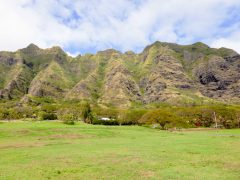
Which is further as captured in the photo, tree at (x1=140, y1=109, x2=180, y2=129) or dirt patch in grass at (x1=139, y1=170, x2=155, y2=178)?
tree at (x1=140, y1=109, x2=180, y2=129)

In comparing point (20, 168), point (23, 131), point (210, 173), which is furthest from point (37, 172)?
point (23, 131)

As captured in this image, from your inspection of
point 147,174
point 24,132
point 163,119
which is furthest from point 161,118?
point 147,174

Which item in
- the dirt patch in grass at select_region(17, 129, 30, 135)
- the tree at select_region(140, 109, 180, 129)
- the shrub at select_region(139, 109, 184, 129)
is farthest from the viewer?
the tree at select_region(140, 109, 180, 129)

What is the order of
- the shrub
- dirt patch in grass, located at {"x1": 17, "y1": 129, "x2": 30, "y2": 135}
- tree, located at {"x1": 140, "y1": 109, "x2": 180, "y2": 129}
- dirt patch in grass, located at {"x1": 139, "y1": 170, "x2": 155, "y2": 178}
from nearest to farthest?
dirt patch in grass, located at {"x1": 139, "y1": 170, "x2": 155, "y2": 178} < dirt patch in grass, located at {"x1": 17, "y1": 129, "x2": 30, "y2": 135} < the shrub < tree, located at {"x1": 140, "y1": 109, "x2": 180, "y2": 129}

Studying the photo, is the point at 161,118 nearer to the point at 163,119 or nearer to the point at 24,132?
the point at 163,119

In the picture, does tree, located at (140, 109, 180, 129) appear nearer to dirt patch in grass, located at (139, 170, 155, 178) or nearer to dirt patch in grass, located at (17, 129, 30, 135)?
dirt patch in grass, located at (17, 129, 30, 135)

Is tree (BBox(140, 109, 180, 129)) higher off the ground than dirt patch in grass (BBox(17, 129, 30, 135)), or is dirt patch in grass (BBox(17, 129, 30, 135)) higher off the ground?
tree (BBox(140, 109, 180, 129))

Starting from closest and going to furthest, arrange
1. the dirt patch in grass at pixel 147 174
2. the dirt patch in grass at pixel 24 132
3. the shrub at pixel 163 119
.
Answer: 1. the dirt patch in grass at pixel 147 174
2. the dirt patch in grass at pixel 24 132
3. the shrub at pixel 163 119

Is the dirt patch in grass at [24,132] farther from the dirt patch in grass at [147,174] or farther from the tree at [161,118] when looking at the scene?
the tree at [161,118]

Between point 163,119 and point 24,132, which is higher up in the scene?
point 163,119

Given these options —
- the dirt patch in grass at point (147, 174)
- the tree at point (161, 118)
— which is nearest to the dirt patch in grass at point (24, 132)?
the dirt patch in grass at point (147, 174)

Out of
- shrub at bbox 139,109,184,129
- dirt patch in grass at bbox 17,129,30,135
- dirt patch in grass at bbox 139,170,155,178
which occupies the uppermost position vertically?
shrub at bbox 139,109,184,129

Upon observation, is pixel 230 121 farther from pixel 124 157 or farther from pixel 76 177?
pixel 76 177

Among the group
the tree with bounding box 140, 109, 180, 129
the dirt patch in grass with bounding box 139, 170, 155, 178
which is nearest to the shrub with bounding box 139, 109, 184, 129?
the tree with bounding box 140, 109, 180, 129
